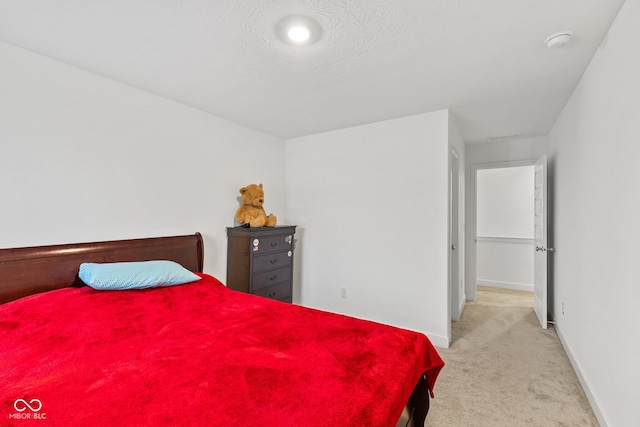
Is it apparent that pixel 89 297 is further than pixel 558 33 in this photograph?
Yes

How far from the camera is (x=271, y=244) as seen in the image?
3201mm

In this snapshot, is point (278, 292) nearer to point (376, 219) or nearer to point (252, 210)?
point (252, 210)

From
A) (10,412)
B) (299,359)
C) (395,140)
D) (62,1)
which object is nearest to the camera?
(10,412)

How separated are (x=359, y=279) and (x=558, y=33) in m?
2.64

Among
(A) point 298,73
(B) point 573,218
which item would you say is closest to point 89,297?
(A) point 298,73

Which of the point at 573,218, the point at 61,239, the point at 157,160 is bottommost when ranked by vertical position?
the point at 61,239

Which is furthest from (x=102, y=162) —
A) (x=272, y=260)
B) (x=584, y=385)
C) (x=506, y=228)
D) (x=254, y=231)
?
(x=506, y=228)

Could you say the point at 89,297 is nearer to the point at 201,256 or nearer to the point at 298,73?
the point at 201,256

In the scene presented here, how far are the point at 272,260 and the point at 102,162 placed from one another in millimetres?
1738

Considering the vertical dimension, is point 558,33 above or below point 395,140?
above

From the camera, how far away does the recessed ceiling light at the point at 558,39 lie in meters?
1.66

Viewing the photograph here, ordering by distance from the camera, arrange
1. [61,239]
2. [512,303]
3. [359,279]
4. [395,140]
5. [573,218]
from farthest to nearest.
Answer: [512,303] → [359,279] → [395,140] → [573,218] → [61,239]

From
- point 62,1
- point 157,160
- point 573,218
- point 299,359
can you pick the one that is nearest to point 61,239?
point 157,160

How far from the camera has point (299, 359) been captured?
1.23 m
